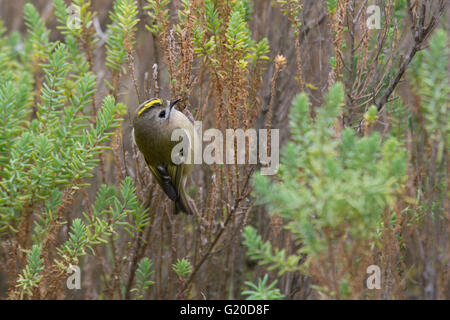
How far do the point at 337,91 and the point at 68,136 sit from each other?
151cm

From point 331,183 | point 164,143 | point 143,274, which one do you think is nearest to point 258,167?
point 164,143

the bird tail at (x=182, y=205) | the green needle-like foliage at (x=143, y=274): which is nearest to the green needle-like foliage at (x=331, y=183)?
the green needle-like foliage at (x=143, y=274)

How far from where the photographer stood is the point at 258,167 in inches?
107

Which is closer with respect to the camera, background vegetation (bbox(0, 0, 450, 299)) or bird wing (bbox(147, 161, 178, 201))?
background vegetation (bbox(0, 0, 450, 299))

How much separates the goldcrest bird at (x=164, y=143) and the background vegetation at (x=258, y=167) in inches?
2.7

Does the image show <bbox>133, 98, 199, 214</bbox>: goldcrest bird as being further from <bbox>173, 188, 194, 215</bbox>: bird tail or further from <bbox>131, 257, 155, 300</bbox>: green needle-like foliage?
<bbox>131, 257, 155, 300</bbox>: green needle-like foliage

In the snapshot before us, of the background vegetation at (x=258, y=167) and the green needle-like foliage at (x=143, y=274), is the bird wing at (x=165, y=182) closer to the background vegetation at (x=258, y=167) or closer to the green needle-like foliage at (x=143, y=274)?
the background vegetation at (x=258, y=167)

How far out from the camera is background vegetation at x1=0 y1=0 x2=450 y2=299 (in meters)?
1.39

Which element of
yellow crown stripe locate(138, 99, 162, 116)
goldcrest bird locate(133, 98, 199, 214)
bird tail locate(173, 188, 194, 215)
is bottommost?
bird tail locate(173, 188, 194, 215)

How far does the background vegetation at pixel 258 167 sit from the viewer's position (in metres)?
1.39

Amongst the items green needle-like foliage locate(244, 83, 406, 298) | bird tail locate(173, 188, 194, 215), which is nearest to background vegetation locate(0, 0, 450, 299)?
green needle-like foliage locate(244, 83, 406, 298)

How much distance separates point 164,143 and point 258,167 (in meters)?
0.60

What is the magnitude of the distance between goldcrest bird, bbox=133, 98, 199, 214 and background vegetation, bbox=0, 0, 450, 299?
69 mm
